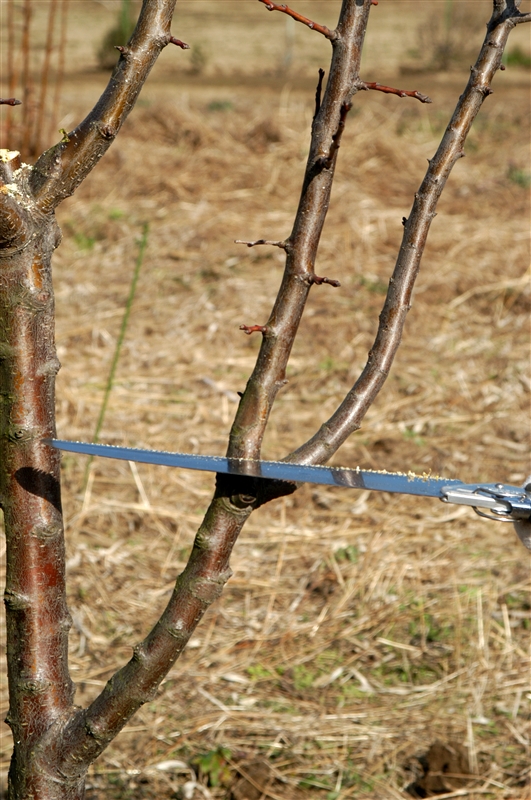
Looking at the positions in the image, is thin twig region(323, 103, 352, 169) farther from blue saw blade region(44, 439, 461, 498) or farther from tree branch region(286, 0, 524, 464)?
blue saw blade region(44, 439, 461, 498)

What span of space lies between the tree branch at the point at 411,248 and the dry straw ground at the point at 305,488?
1261 mm

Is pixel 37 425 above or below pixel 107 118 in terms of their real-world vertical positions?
below

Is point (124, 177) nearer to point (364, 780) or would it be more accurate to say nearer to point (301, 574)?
point (301, 574)

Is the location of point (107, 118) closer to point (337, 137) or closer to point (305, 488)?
point (337, 137)

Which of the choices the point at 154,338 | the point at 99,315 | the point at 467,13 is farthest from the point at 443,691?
the point at 467,13

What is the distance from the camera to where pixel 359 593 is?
2920 mm

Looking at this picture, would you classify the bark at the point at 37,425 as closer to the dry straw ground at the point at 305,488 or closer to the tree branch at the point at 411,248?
the tree branch at the point at 411,248

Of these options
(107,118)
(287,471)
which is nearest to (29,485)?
(287,471)

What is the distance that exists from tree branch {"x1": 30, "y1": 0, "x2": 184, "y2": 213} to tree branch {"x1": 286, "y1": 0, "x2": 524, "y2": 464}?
0.44 metres

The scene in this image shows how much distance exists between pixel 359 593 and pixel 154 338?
2.52 metres

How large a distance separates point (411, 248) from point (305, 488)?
8.01 feet

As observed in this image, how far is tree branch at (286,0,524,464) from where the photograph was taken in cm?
125

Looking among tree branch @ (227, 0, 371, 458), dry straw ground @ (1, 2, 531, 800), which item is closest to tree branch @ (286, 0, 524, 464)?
tree branch @ (227, 0, 371, 458)

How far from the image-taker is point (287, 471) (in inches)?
44.9
